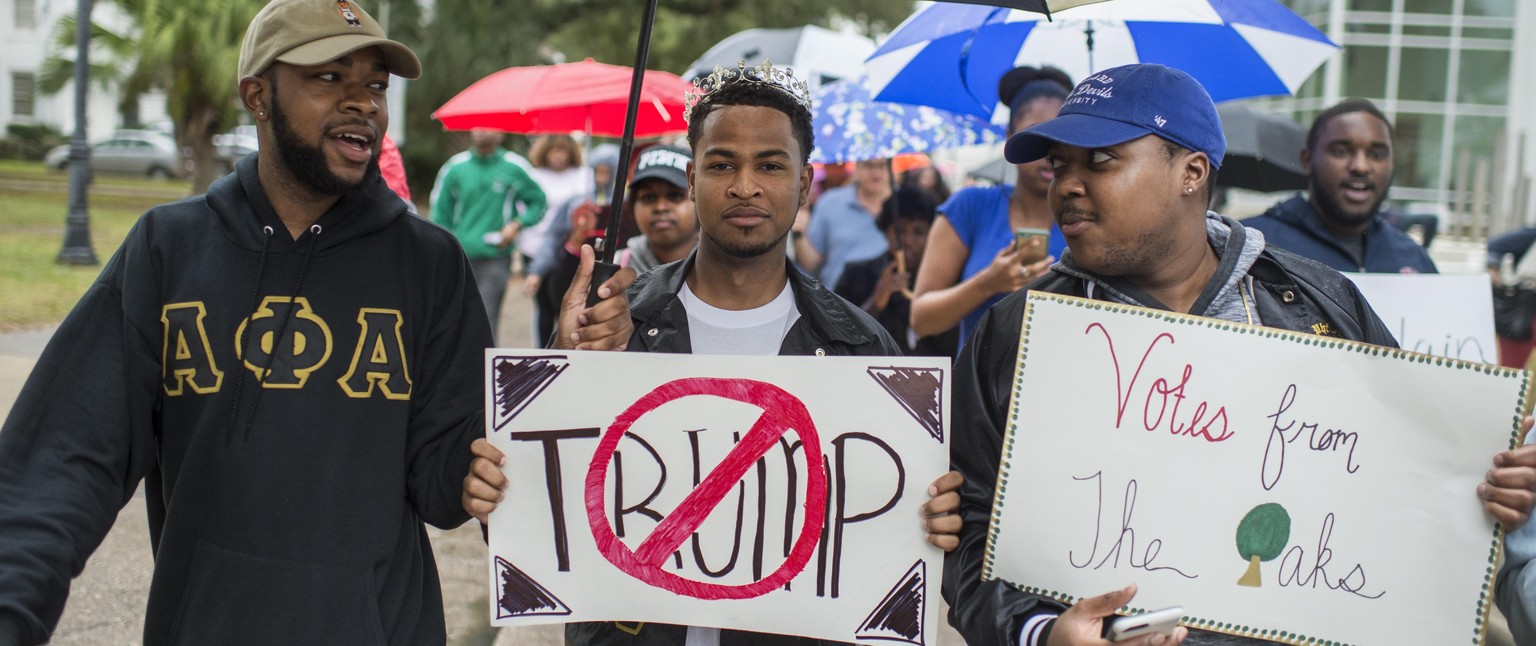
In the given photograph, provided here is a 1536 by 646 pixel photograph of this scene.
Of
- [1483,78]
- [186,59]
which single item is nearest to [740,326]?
[186,59]

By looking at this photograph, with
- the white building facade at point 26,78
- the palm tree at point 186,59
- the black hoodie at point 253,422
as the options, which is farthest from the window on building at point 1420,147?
the white building facade at point 26,78

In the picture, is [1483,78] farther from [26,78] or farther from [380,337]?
[26,78]

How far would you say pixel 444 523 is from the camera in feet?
8.38

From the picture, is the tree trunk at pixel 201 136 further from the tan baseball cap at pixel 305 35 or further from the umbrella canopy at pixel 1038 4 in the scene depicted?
the umbrella canopy at pixel 1038 4

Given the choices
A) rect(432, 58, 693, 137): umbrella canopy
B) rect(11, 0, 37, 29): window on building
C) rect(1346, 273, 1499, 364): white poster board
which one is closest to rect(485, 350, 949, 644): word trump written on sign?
rect(1346, 273, 1499, 364): white poster board

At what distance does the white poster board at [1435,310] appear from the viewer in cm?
380

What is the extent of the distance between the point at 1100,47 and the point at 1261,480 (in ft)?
9.98

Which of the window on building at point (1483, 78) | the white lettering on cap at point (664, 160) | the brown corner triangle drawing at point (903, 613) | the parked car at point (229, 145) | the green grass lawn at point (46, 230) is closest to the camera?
the brown corner triangle drawing at point (903, 613)

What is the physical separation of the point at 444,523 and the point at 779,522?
69 cm

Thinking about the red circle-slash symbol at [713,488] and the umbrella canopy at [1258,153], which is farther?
the umbrella canopy at [1258,153]

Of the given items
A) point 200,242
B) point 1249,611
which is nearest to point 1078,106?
point 1249,611

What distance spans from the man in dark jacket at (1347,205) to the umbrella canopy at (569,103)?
3087 mm

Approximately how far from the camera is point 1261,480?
2.16m

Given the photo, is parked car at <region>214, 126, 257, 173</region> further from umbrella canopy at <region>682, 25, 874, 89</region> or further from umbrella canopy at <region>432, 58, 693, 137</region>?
umbrella canopy at <region>682, 25, 874, 89</region>
